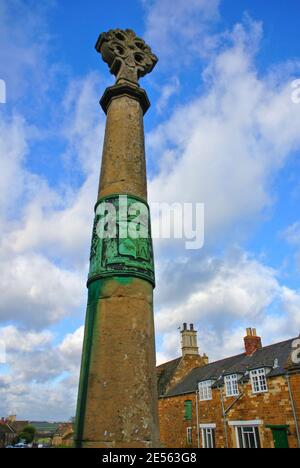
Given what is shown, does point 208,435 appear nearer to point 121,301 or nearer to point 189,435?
point 189,435

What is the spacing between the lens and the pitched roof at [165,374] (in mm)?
30538

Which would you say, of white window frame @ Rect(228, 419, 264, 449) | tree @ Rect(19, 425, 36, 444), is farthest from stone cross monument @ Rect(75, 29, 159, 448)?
tree @ Rect(19, 425, 36, 444)

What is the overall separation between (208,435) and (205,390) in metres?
2.66

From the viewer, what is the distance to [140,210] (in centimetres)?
442

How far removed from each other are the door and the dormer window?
6.52 feet

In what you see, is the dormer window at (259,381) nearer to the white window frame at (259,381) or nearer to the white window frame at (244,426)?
the white window frame at (259,381)

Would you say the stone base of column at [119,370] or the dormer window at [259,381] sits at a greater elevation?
the dormer window at [259,381]

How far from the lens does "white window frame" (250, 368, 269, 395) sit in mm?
19087

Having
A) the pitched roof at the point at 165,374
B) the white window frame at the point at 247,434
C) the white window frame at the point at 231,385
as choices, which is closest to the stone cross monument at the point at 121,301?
the white window frame at the point at 247,434

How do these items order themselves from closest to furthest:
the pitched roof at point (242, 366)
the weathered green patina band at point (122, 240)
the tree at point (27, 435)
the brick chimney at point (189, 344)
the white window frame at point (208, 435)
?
the weathered green patina band at point (122, 240) → the pitched roof at point (242, 366) → the white window frame at point (208, 435) → the brick chimney at point (189, 344) → the tree at point (27, 435)

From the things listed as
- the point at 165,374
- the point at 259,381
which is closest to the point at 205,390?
the point at 259,381

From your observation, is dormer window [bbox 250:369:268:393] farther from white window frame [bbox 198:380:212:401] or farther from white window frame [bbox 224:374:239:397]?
white window frame [bbox 198:380:212:401]

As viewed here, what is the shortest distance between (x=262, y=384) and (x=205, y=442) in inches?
277

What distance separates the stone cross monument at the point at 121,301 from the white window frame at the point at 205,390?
22.2 metres
